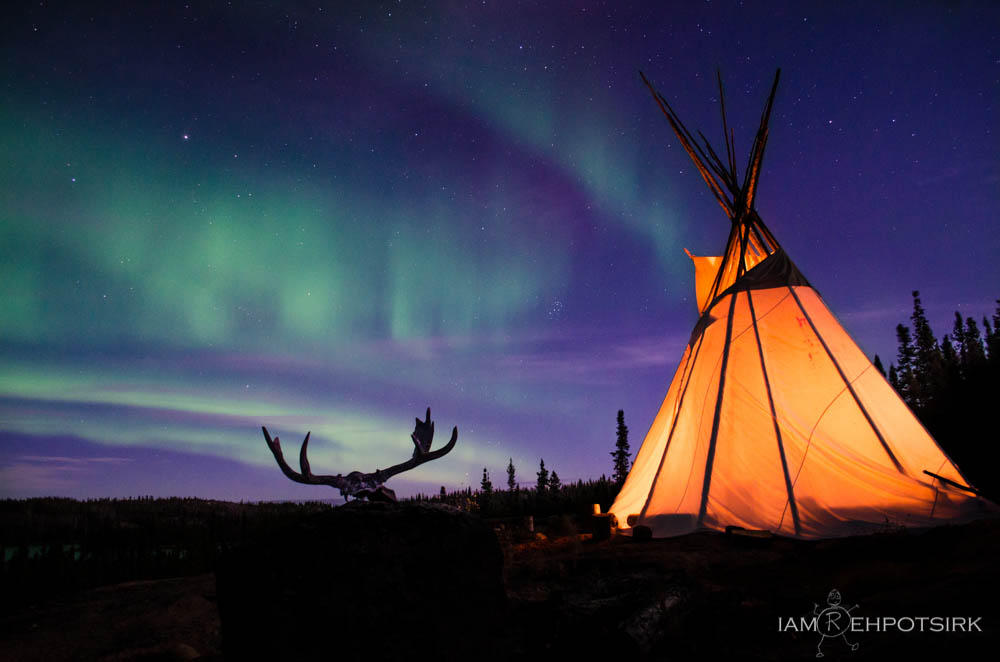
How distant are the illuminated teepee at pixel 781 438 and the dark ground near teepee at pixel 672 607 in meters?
1.06

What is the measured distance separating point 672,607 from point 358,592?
6.45 feet

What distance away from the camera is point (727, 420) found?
8.42 metres

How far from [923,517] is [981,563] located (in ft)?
11.8

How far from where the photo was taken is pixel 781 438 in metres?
7.96

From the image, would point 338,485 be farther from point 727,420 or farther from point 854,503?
point 854,503

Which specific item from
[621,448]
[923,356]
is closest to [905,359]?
[923,356]

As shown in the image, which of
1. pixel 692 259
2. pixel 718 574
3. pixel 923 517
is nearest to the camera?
pixel 718 574

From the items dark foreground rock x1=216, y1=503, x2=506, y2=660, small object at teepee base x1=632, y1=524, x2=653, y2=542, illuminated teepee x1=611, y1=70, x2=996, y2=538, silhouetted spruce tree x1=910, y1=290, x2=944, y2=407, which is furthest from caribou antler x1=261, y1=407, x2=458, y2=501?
silhouetted spruce tree x1=910, y1=290, x2=944, y2=407

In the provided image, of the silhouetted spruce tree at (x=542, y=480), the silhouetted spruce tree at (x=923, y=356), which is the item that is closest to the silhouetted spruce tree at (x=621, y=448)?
the silhouetted spruce tree at (x=542, y=480)

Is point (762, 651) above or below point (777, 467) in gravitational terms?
below

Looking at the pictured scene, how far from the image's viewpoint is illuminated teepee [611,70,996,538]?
716 centimetres

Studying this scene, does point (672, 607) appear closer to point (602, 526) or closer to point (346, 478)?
point (346, 478)

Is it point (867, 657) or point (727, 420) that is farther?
point (727, 420)

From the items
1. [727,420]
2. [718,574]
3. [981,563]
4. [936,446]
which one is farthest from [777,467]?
[981,563]
